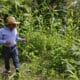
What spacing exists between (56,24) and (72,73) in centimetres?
172

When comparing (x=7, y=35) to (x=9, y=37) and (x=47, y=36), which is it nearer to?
(x=9, y=37)

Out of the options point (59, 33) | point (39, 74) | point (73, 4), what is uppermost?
point (73, 4)

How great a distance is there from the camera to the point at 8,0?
7652 millimetres

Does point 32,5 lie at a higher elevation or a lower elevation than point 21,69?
higher

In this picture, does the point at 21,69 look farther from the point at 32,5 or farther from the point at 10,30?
the point at 32,5

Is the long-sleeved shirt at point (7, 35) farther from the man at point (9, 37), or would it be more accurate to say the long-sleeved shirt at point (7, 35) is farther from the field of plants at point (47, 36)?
the field of plants at point (47, 36)

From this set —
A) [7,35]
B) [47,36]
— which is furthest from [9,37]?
[47,36]

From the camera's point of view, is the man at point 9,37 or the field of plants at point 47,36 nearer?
the man at point 9,37

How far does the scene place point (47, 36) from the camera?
716cm

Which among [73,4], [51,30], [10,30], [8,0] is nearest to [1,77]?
[10,30]

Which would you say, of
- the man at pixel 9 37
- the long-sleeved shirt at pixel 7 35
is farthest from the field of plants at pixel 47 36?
the long-sleeved shirt at pixel 7 35

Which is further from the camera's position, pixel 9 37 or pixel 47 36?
pixel 47 36

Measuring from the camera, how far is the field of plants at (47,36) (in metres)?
6.25

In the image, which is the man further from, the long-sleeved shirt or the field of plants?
the field of plants
